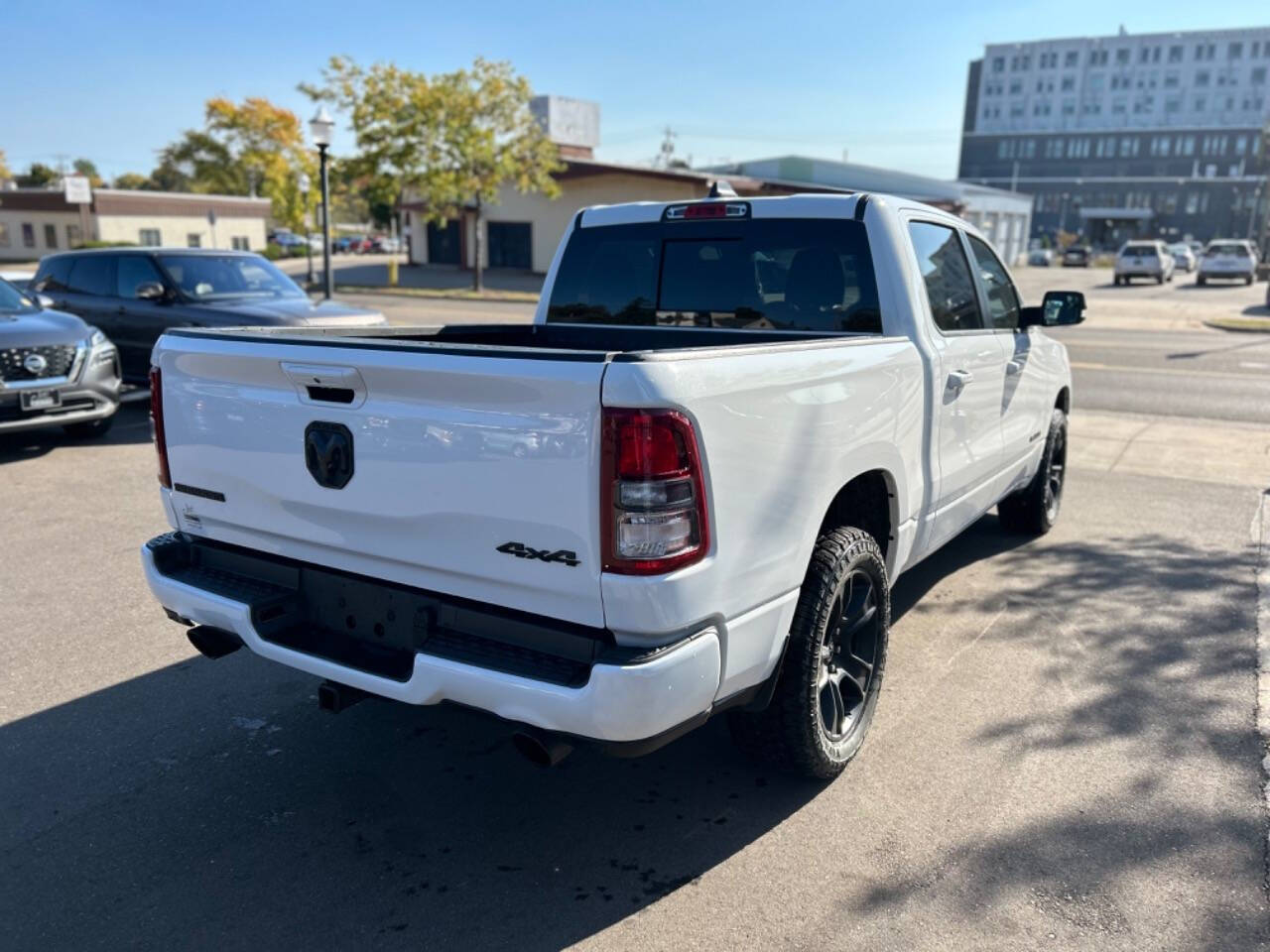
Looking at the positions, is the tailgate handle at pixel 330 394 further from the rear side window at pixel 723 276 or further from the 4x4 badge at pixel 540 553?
the rear side window at pixel 723 276

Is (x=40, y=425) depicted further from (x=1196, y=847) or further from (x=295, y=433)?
(x=1196, y=847)

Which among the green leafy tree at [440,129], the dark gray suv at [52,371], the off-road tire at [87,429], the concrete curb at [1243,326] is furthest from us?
the green leafy tree at [440,129]

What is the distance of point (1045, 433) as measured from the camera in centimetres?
612

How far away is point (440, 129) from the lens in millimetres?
33469

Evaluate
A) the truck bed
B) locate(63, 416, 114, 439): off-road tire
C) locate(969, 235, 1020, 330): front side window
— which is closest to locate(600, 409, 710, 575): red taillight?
the truck bed

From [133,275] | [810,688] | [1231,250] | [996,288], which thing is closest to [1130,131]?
[1231,250]

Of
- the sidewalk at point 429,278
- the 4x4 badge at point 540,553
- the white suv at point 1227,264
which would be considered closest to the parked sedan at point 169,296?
the 4x4 badge at point 540,553

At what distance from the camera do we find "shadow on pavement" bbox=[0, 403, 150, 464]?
28.6 ft

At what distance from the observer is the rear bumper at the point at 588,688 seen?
2.51m

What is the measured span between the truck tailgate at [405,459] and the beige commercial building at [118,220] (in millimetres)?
51833

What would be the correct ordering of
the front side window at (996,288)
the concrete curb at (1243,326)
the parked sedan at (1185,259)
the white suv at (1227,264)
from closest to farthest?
the front side window at (996,288)
the concrete curb at (1243,326)
the white suv at (1227,264)
the parked sedan at (1185,259)

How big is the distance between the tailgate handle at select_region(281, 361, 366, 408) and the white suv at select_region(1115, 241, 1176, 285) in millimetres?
48697

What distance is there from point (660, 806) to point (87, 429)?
26.1 feet

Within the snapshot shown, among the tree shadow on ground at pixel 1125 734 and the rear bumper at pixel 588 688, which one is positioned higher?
the rear bumper at pixel 588 688
